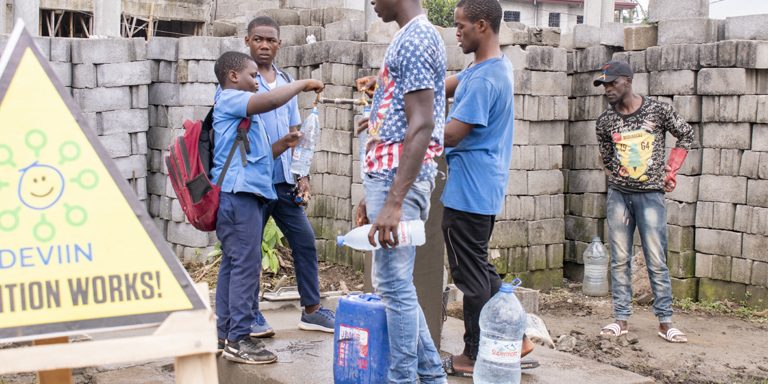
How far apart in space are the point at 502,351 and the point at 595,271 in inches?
206

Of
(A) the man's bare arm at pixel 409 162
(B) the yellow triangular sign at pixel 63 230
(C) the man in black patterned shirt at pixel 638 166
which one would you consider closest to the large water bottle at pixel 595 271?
(C) the man in black patterned shirt at pixel 638 166

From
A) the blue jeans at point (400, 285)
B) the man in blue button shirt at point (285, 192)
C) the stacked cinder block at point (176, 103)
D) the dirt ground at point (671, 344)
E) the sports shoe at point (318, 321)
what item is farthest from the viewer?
the stacked cinder block at point (176, 103)

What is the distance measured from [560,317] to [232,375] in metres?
4.09

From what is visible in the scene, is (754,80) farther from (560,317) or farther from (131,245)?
(131,245)

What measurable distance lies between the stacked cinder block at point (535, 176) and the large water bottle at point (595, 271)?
0.39 metres

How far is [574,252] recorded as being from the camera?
9.94 meters

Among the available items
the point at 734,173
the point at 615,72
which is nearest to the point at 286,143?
the point at 615,72

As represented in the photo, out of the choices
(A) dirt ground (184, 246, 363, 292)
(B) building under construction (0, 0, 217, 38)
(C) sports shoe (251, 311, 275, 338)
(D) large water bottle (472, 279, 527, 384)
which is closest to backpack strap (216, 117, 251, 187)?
(C) sports shoe (251, 311, 275, 338)

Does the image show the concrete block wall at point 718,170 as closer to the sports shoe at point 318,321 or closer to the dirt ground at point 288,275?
the dirt ground at point 288,275

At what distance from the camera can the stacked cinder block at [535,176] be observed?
9.19 meters

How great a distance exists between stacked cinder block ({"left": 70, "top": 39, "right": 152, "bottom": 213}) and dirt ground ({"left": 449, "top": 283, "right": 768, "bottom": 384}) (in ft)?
13.7

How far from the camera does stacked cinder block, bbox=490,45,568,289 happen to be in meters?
9.19

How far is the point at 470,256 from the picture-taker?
467cm

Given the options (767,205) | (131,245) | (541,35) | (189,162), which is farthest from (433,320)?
(541,35)
